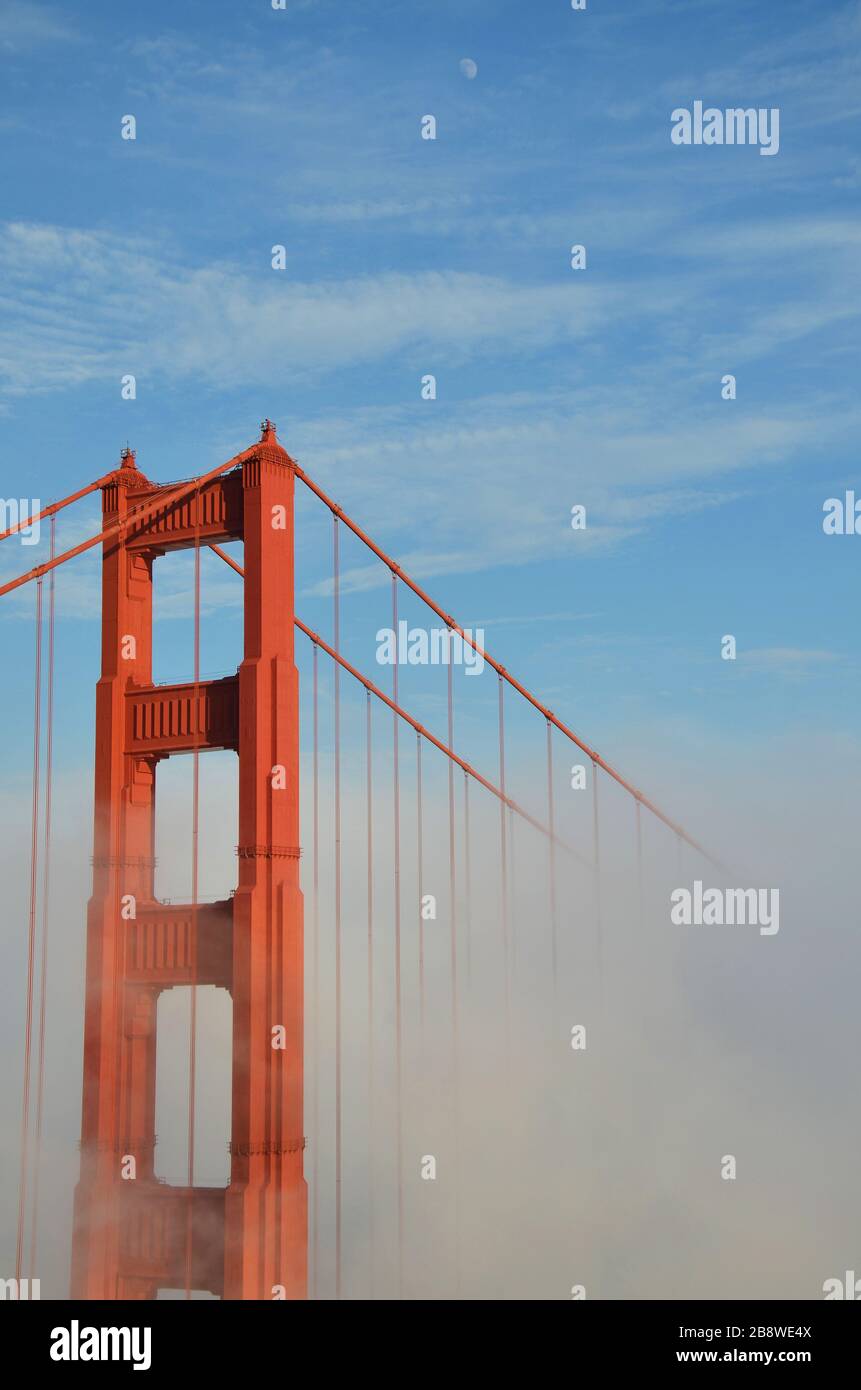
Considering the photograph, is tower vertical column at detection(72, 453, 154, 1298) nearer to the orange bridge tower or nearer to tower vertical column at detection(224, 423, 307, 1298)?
the orange bridge tower

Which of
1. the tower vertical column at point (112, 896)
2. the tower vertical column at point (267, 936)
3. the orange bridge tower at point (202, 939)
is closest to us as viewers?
the tower vertical column at point (267, 936)

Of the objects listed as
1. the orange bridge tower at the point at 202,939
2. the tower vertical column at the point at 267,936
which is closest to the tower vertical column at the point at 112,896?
the orange bridge tower at the point at 202,939

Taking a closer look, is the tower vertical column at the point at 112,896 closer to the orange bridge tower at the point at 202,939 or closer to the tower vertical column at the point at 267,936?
the orange bridge tower at the point at 202,939

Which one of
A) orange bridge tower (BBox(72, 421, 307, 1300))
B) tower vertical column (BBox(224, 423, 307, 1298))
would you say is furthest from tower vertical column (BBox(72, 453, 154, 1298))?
tower vertical column (BBox(224, 423, 307, 1298))

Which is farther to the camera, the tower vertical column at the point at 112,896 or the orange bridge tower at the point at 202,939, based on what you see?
the tower vertical column at the point at 112,896
